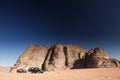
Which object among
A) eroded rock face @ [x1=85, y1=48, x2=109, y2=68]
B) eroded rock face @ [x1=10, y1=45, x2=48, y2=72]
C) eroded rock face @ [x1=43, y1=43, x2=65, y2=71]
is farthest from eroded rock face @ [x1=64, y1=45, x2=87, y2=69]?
eroded rock face @ [x1=10, y1=45, x2=48, y2=72]

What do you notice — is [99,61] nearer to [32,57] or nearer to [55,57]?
[55,57]

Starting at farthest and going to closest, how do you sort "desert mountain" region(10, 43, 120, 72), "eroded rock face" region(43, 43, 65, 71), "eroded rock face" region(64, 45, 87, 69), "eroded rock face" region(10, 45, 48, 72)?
"eroded rock face" region(10, 45, 48, 72)
"eroded rock face" region(64, 45, 87, 69)
"eroded rock face" region(43, 43, 65, 71)
"desert mountain" region(10, 43, 120, 72)

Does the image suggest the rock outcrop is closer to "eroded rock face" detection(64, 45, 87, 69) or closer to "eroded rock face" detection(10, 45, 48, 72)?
"eroded rock face" detection(64, 45, 87, 69)

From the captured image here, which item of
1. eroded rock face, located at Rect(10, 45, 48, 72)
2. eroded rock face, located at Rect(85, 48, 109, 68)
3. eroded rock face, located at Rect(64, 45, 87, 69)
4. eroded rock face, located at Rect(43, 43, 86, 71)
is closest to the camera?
eroded rock face, located at Rect(85, 48, 109, 68)

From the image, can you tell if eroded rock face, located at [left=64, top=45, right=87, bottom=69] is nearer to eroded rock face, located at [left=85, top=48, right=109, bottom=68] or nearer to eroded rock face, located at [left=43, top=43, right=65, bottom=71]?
eroded rock face, located at [left=43, top=43, right=65, bottom=71]

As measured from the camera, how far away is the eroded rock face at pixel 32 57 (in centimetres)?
11122

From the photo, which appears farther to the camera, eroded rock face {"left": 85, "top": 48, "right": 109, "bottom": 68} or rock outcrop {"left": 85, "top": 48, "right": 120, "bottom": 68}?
eroded rock face {"left": 85, "top": 48, "right": 109, "bottom": 68}

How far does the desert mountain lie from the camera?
347 feet

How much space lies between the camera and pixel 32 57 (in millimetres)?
117750

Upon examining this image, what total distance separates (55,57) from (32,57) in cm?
1526

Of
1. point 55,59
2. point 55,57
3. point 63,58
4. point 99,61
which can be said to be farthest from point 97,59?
point 55,57

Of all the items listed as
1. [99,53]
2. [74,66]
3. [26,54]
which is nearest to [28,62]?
[26,54]

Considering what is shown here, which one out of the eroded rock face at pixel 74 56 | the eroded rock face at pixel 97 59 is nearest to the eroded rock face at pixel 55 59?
the eroded rock face at pixel 74 56

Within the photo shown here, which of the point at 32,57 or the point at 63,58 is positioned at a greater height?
the point at 32,57
